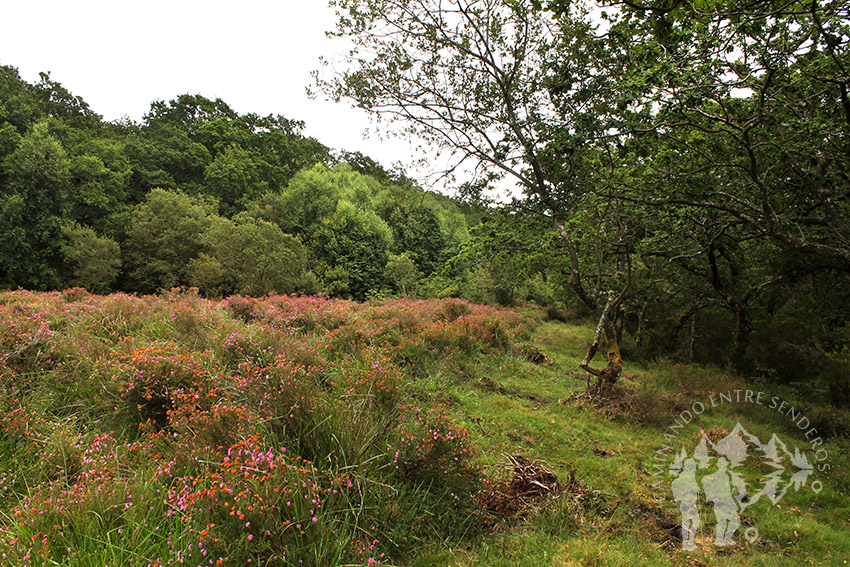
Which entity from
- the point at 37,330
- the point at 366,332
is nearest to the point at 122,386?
the point at 37,330

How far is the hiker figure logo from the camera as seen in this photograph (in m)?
3.49

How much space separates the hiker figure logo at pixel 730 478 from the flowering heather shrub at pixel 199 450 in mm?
2245

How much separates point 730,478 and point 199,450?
5.53 meters

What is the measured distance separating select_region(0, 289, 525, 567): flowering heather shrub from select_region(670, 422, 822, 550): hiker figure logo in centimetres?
224

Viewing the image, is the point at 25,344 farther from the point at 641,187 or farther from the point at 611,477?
the point at 641,187

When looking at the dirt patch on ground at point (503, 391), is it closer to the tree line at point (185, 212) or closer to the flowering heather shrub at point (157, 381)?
the flowering heather shrub at point (157, 381)

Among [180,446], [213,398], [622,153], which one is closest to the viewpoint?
[180,446]

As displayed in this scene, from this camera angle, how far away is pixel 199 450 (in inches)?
106

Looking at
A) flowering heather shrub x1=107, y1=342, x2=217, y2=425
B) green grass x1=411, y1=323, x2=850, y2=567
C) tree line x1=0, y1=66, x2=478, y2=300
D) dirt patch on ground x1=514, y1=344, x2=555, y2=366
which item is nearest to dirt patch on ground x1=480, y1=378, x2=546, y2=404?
green grass x1=411, y1=323, x2=850, y2=567

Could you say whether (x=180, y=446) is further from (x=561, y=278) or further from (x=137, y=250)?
(x=137, y=250)

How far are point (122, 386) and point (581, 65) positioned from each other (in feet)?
Answer: 30.6

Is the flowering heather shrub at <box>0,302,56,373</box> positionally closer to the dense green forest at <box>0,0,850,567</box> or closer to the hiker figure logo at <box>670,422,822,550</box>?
the dense green forest at <box>0,0,850,567</box>

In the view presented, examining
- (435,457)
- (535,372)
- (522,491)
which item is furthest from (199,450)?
(535,372)

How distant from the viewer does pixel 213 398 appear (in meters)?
3.62
